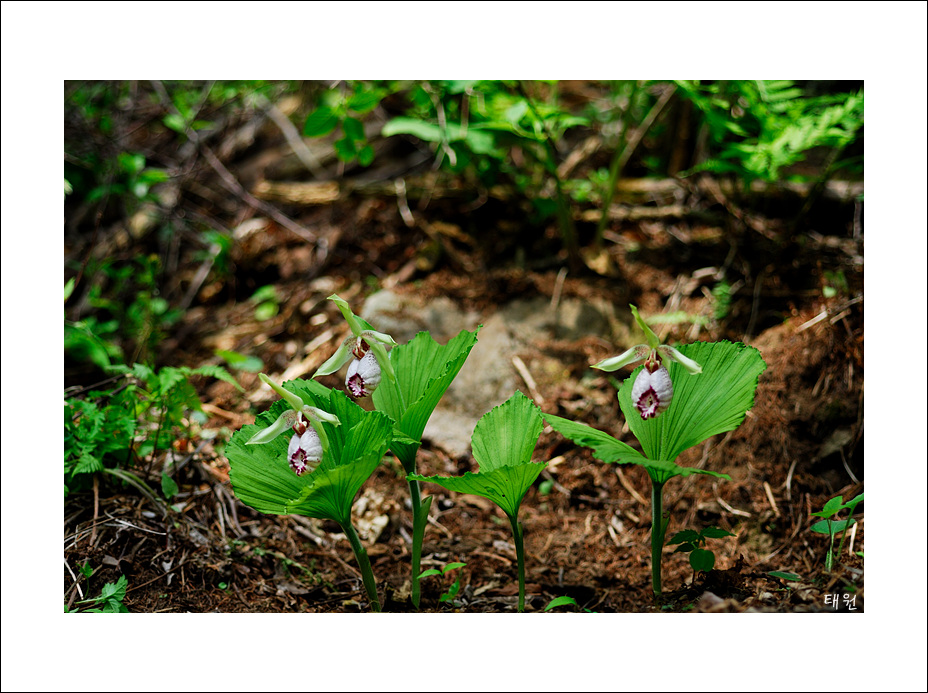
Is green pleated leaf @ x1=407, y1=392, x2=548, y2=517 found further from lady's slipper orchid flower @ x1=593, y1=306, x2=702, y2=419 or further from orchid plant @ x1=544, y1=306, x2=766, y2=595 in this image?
lady's slipper orchid flower @ x1=593, y1=306, x2=702, y2=419

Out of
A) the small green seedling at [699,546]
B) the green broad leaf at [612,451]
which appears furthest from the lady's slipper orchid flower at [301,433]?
the small green seedling at [699,546]

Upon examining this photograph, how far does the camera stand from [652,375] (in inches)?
44.8

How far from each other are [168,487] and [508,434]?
0.91m

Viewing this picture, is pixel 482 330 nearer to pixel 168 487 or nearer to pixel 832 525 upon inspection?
pixel 168 487

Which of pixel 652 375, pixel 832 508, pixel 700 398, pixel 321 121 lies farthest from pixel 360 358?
pixel 321 121

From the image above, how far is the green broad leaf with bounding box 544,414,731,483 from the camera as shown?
1.08 m

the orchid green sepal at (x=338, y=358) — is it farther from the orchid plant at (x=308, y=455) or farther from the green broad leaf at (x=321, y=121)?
the green broad leaf at (x=321, y=121)

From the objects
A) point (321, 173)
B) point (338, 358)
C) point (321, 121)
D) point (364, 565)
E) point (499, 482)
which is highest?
point (321, 173)

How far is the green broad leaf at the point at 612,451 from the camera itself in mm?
1078

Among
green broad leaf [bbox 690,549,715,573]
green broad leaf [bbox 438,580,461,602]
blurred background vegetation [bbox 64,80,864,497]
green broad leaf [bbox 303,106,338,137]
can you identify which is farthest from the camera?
green broad leaf [bbox 303,106,338,137]

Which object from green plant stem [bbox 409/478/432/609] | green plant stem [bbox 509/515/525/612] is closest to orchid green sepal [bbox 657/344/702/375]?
green plant stem [bbox 509/515/525/612]

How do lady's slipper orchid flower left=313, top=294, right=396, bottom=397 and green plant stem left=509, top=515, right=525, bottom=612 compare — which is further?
green plant stem left=509, top=515, right=525, bottom=612

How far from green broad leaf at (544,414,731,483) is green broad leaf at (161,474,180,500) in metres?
1.00

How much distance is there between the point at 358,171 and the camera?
126 inches
